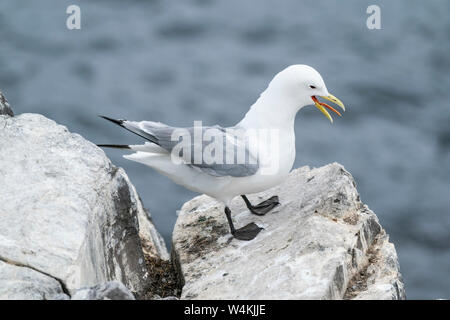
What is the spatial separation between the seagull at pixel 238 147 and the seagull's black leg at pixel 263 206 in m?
0.29

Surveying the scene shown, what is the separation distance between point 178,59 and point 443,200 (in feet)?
18.8

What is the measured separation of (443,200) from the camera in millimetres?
11148

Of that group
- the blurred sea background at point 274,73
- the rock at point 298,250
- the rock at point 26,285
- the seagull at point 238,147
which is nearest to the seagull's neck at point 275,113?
the seagull at point 238,147

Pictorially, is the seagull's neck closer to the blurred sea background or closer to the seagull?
the seagull

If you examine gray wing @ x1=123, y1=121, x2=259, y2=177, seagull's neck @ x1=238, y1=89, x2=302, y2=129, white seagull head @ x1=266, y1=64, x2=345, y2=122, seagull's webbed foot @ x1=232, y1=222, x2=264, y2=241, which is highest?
white seagull head @ x1=266, y1=64, x2=345, y2=122

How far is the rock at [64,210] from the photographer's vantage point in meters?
5.01

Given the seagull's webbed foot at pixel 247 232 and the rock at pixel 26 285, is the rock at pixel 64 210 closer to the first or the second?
the rock at pixel 26 285

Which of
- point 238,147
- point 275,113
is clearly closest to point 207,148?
point 238,147

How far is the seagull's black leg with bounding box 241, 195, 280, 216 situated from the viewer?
661 centimetres

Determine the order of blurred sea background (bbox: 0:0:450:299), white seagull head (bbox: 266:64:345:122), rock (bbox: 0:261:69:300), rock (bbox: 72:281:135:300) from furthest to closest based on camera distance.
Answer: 1. blurred sea background (bbox: 0:0:450:299)
2. white seagull head (bbox: 266:64:345:122)
3. rock (bbox: 0:261:69:300)
4. rock (bbox: 72:281:135:300)

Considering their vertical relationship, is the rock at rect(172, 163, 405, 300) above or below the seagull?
below

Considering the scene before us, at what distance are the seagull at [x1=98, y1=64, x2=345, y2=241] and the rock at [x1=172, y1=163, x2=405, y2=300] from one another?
1.01 ft

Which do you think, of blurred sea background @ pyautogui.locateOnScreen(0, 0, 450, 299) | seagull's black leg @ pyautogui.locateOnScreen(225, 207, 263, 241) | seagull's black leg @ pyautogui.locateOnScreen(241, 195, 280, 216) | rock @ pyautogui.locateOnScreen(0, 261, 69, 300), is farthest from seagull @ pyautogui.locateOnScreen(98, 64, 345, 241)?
blurred sea background @ pyautogui.locateOnScreen(0, 0, 450, 299)

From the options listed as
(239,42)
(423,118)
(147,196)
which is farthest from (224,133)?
(239,42)
